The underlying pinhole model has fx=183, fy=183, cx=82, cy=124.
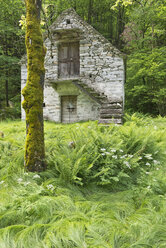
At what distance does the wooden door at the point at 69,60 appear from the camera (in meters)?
11.4

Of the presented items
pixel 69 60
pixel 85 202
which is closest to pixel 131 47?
pixel 69 60

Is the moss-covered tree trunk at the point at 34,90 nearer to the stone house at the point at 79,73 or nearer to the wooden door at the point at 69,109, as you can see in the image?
the stone house at the point at 79,73

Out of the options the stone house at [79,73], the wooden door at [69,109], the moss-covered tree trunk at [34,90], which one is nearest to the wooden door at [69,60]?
the stone house at [79,73]

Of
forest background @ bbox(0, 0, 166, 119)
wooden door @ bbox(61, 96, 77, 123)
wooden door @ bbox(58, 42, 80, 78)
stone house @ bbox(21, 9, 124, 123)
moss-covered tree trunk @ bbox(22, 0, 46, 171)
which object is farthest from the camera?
forest background @ bbox(0, 0, 166, 119)

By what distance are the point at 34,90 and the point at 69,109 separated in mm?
8181

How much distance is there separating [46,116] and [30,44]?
27.5 feet

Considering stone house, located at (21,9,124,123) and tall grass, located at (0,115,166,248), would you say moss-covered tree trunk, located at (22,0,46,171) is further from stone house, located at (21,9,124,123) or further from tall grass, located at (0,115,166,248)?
stone house, located at (21,9,124,123)

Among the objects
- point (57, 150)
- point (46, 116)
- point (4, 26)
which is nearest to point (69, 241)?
point (57, 150)

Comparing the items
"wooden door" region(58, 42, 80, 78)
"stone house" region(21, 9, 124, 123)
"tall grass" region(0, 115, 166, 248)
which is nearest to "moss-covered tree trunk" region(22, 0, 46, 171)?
"tall grass" region(0, 115, 166, 248)

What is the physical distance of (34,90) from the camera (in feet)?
11.6

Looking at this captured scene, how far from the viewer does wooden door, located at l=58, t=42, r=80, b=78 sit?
37.4 ft

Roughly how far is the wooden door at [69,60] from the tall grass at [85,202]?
26.1 ft

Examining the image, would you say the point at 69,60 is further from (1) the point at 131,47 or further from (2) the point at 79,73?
(1) the point at 131,47

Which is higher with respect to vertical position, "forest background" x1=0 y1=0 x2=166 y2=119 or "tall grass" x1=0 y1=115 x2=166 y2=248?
"forest background" x1=0 y1=0 x2=166 y2=119
